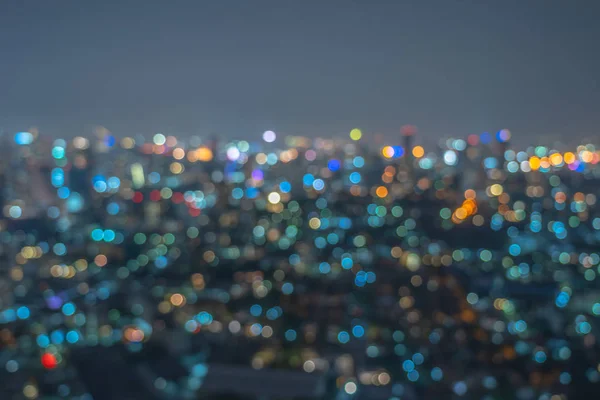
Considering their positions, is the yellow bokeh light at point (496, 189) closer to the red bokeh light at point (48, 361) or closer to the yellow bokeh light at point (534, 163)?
the yellow bokeh light at point (534, 163)

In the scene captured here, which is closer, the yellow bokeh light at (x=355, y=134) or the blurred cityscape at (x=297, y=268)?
the blurred cityscape at (x=297, y=268)

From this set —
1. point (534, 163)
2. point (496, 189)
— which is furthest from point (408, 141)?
point (496, 189)

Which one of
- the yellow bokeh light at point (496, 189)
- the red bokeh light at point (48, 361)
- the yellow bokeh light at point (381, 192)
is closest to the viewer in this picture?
the red bokeh light at point (48, 361)

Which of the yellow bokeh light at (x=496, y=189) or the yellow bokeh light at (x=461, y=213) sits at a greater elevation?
the yellow bokeh light at (x=496, y=189)

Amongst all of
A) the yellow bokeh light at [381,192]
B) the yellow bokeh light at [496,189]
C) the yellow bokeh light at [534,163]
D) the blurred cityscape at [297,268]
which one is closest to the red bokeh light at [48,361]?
the blurred cityscape at [297,268]

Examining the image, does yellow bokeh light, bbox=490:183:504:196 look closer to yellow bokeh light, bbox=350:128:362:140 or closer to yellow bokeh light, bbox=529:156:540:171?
yellow bokeh light, bbox=529:156:540:171

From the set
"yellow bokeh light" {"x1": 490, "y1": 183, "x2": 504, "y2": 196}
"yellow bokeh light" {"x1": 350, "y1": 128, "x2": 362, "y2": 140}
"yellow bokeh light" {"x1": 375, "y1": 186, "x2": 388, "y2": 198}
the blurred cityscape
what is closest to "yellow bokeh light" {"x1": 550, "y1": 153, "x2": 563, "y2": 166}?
the blurred cityscape

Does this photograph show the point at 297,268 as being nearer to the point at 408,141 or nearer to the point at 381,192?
the point at 381,192
